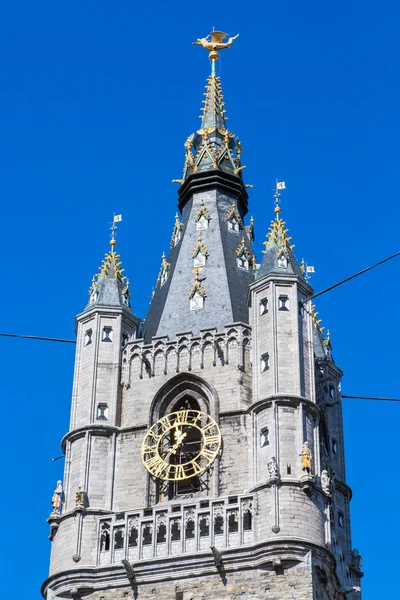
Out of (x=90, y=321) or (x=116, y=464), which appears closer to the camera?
(x=116, y=464)

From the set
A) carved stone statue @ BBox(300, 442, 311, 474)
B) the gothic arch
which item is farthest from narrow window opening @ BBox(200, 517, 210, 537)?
the gothic arch

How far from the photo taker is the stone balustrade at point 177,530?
50688 mm

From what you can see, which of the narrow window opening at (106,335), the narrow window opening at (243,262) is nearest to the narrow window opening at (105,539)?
the narrow window opening at (106,335)

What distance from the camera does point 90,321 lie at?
57312 millimetres

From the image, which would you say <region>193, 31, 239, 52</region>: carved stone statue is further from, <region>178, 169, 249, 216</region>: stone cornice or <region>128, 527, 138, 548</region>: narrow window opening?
<region>128, 527, 138, 548</region>: narrow window opening

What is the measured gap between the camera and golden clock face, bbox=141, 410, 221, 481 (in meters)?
53.2

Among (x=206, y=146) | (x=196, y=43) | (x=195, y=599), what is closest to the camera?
(x=195, y=599)

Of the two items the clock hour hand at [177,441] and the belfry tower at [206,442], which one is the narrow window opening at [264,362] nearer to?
the belfry tower at [206,442]

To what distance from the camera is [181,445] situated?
5394 cm

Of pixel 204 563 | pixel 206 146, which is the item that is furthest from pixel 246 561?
pixel 206 146

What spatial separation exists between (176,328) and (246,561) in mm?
10327

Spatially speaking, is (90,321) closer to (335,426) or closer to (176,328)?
(176,328)

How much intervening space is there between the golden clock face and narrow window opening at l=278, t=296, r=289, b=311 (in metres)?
4.29

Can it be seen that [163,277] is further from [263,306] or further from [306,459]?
[306,459]
